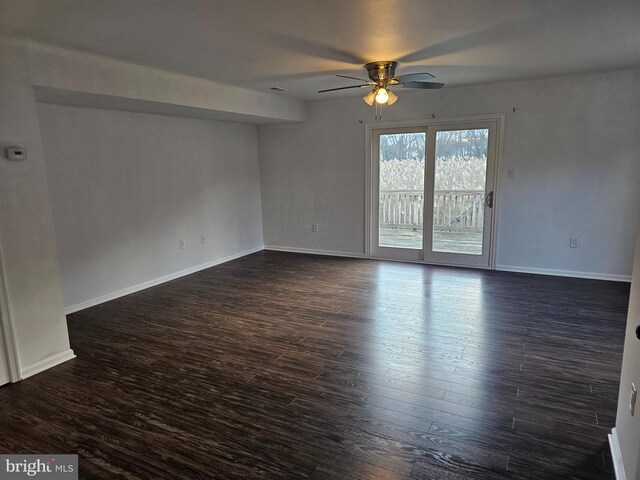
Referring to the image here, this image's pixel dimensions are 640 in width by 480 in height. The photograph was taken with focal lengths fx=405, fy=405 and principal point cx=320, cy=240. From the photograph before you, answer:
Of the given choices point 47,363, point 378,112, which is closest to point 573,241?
point 378,112

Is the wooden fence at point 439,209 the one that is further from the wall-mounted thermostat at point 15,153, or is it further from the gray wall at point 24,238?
the wall-mounted thermostat at point 15,153

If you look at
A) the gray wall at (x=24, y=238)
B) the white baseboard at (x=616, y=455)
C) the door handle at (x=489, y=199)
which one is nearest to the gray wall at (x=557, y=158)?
the door handle at (x=489, y=199)

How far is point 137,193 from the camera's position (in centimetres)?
483

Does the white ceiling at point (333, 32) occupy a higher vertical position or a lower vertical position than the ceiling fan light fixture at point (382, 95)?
higher

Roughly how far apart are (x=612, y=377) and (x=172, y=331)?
3.45 meters

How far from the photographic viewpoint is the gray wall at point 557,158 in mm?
4617

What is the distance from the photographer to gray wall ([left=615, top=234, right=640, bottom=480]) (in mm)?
1645

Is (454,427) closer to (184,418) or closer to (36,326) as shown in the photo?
(184,418)

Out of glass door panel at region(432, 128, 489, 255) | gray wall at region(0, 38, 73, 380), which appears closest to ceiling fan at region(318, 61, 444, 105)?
glass door panel at region(432, 128, 489, 255)

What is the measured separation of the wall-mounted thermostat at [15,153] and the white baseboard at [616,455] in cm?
389

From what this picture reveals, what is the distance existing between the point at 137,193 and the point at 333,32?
313 cm

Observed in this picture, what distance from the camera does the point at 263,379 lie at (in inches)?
111

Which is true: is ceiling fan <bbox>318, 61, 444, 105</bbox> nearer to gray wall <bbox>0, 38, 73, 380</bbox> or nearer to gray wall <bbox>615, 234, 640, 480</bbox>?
gray wall <bbox>615, 234, 640, 480</bbox>

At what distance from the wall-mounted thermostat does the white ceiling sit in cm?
77
